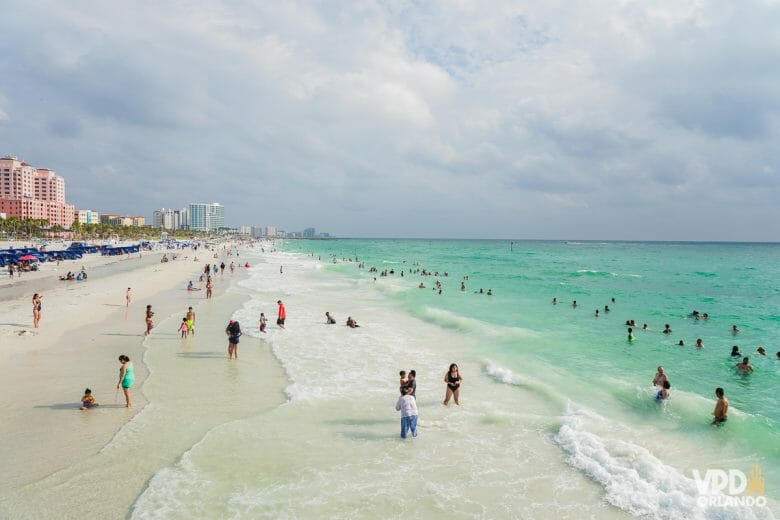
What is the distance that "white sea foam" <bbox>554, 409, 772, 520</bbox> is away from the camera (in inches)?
278

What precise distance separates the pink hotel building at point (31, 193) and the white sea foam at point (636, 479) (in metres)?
160

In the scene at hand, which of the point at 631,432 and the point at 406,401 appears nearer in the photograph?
A: the point at 406,401

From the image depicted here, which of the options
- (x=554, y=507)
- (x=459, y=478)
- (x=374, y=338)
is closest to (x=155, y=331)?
(x=374, y=338)

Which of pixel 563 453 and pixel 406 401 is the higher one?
pixel 406 401

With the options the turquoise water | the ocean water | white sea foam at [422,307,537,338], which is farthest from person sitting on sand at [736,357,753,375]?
white sea foam at [422,307,537,338]

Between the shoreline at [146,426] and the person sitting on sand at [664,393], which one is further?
the person sitting on sand at [664,393]

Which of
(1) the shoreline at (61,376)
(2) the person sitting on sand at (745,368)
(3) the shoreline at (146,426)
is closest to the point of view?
(3) the shoreline at (146,426)

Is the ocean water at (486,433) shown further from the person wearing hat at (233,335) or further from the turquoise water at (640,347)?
the person wearing hat at (233,335)

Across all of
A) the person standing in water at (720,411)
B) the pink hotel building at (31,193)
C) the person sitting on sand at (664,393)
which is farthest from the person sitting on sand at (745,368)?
the pink hotel building at (31,193)

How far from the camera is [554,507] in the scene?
23.4 feet

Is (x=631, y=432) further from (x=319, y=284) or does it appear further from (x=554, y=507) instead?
(x=319, y=284)

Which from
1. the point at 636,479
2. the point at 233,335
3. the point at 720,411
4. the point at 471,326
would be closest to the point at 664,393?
the point at 720,411

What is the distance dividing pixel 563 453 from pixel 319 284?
35.5 meters

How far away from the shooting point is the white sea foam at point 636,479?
7.07m
